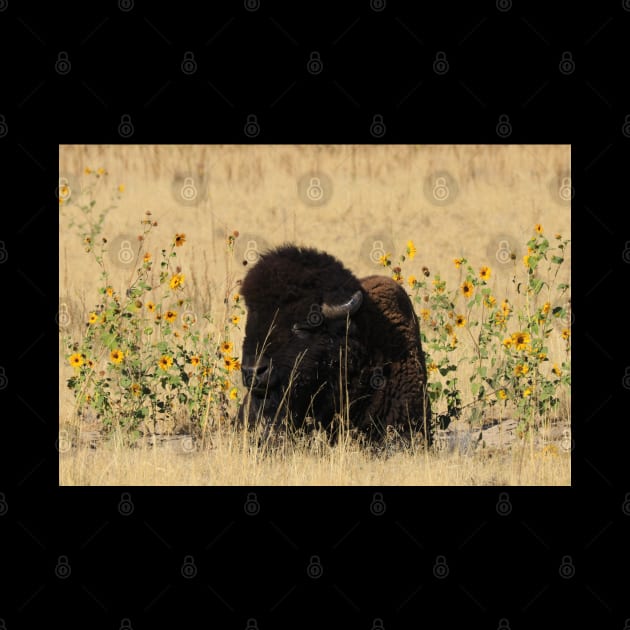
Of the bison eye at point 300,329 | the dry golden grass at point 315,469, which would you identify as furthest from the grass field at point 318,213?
the bison eye at point 300,329

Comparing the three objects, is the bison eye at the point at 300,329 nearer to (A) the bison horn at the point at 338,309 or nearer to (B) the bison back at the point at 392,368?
(A) the bison horn at the point at 338,309

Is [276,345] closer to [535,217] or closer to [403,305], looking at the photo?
[403,305]

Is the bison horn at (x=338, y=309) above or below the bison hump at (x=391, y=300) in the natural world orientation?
below

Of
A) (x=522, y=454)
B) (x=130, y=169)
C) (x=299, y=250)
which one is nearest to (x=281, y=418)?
(x=299, y=250)

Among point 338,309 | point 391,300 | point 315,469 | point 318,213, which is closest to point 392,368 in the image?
point 391,300

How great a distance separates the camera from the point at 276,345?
884 centimetres

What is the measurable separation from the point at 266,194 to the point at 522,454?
13679 millimetres

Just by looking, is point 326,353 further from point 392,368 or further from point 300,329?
point 392,368

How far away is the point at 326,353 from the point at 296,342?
31 cm

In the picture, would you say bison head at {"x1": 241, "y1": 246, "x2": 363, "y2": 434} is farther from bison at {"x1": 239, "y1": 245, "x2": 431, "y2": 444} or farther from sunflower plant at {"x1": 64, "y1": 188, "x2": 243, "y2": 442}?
sunflower plant at {"x1": 64, "y1": 188, "x2": 243, "y2": 442}

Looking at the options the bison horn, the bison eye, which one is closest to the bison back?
the bison horn

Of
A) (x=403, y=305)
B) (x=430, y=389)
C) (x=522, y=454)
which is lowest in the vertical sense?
(x=522, y=454)

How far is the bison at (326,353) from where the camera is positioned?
8852 millimetres

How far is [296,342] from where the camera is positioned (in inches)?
349
